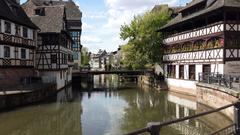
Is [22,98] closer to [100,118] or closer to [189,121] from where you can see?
[100,118]

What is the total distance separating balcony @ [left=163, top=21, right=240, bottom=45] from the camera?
97.2ft

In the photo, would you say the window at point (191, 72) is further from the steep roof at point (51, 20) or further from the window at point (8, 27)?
the window at point (8, 27)

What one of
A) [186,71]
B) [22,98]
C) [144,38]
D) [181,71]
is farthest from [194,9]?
[22,98]

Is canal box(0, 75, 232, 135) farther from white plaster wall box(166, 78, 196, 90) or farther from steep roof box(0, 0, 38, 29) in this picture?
steep roof box(0, 0, 38, 29)

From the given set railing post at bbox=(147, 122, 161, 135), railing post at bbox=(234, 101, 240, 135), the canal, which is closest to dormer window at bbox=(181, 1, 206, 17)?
the canal

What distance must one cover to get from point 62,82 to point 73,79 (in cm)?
1702

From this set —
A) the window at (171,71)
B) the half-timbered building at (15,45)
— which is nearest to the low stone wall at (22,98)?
the half-timbered building at (15,45)

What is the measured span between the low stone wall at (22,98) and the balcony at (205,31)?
1625cm

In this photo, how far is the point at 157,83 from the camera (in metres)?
46.4

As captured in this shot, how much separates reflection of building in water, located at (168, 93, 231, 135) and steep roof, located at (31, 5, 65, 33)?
60.6 feet

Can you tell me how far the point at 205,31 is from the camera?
32.7 metres

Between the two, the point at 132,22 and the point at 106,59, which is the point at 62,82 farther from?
the point at 106,59

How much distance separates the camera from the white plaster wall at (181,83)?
35609 millimetres

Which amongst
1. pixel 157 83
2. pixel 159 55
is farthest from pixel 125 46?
pixel 157 83
